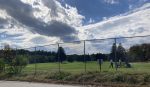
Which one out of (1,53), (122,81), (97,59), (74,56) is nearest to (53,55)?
(74,56)

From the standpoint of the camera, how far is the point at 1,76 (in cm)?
3994

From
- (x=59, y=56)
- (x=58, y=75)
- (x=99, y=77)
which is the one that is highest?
(x=59, y=56)

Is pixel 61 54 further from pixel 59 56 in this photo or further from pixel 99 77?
pixel 99 77

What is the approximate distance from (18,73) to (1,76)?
1.92 meters

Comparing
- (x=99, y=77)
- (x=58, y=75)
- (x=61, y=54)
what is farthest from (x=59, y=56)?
(x=99, y=77)

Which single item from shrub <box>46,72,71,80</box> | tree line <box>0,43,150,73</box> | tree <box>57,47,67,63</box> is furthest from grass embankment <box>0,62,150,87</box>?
tree <box>57,47,67,63</box>

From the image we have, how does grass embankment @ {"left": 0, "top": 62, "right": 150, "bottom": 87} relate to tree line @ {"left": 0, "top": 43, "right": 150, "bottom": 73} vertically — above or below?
below

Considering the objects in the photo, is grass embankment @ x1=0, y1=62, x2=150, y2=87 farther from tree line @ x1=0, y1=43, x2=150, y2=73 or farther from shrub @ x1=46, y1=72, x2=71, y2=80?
tree line @ x1=0, y1=43, x2=150, y2=73

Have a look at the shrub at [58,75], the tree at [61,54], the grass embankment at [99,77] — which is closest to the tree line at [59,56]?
the tree at [61,54]

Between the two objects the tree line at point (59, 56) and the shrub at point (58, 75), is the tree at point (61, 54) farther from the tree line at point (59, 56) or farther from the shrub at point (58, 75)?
the shrub at point (58, 75)

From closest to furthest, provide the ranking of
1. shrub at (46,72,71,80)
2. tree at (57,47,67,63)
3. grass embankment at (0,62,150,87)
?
grass embankment at (0,62,150,87)
shrub at (46,72,71,80)
tree at (57,47,67,63)

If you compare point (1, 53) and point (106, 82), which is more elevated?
point (1, 53)

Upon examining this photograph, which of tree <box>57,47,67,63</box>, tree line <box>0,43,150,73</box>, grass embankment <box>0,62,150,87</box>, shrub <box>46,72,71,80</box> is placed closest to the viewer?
grass embankment <box>0,62,150,87</box>

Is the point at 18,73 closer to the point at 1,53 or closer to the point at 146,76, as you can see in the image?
the point at 1,53
